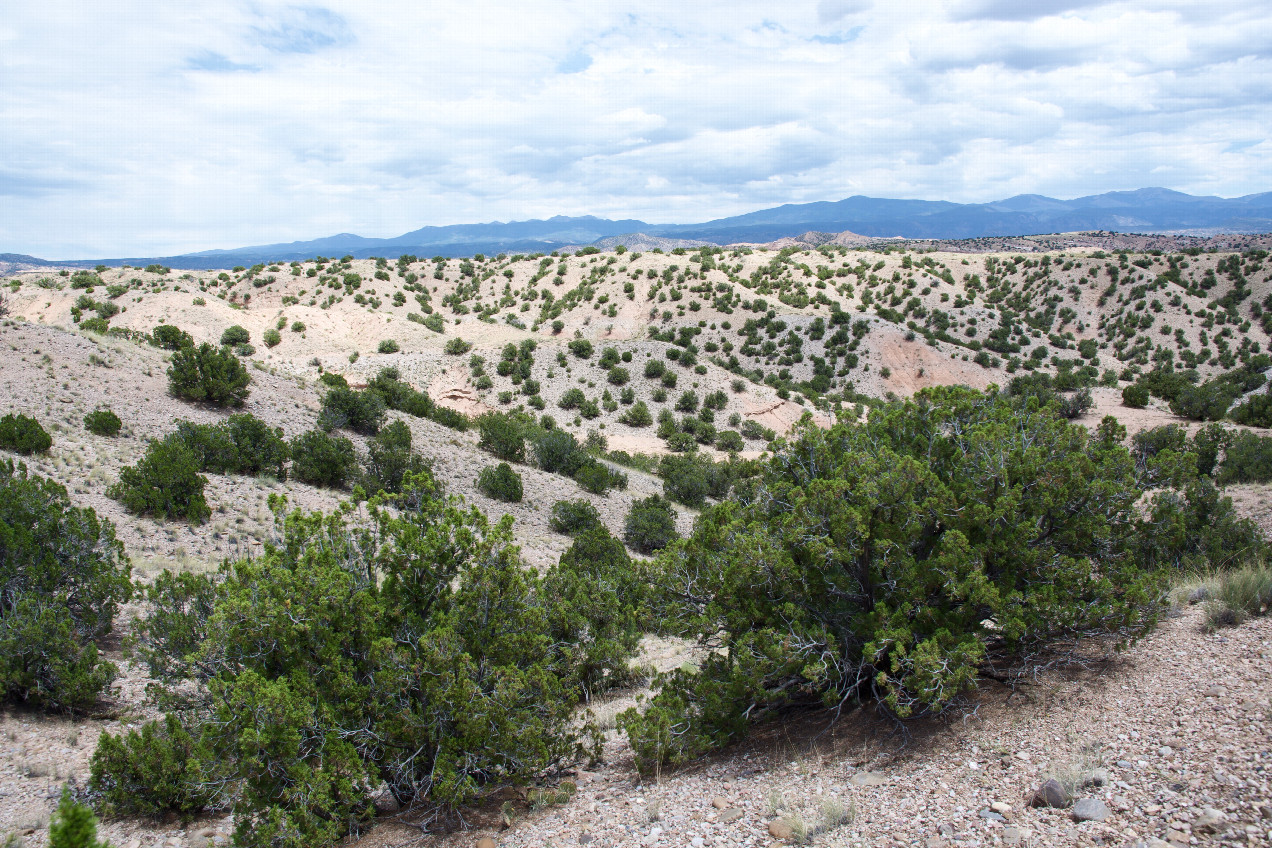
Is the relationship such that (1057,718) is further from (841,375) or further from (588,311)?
(588,311)

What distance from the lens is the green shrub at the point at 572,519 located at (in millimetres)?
17328

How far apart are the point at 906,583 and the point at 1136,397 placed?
2981 centimetres

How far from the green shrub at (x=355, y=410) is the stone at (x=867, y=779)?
671 inches

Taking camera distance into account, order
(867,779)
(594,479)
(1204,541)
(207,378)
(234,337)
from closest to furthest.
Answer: (867,779)
(1204,541)
(207,378)
(594,479)
(234,337)

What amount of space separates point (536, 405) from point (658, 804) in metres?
25.7

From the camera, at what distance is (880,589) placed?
6105mm

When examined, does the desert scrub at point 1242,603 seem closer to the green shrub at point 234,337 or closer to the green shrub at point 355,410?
the green shrub at point 355,410

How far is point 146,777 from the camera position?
5266 mm

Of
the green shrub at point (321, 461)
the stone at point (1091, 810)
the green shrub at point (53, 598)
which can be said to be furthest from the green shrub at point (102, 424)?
the stone at point (1091, 810)

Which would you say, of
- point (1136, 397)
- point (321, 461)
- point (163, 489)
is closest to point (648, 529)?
point (321, 461)

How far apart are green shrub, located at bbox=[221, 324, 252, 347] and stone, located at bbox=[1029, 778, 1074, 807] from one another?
121 feet

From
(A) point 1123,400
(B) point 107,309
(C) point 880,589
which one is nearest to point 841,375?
(A) point 1123,400

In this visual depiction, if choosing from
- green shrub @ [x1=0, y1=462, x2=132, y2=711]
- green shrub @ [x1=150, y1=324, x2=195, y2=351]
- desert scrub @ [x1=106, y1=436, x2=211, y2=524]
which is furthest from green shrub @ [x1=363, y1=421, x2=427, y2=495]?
green shrub @ [x1=150, y1=324, x2=195, y2=351]

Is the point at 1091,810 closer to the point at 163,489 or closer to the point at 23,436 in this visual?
the point at 163,489
